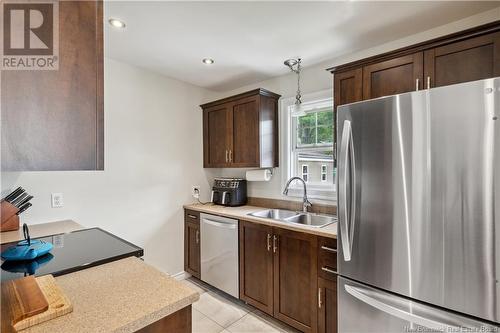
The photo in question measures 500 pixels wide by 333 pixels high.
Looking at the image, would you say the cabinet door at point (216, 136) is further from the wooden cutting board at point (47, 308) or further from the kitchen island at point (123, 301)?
the wooden cutting board at point (47, 308)

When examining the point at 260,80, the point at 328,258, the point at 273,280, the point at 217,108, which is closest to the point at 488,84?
the point at 328,258

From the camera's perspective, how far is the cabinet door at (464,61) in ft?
4.51

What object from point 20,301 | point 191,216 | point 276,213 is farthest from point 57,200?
point 276,213

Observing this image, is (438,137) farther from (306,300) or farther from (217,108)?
(217,108)

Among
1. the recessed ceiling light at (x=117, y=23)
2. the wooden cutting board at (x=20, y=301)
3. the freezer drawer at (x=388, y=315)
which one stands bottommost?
the freezer drawer at (x=388, y=315)

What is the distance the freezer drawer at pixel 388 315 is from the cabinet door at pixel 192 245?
1.74 meters

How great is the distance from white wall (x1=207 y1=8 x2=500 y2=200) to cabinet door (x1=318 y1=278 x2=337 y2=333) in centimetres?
113

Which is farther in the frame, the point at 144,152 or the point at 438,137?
the point at 144,152

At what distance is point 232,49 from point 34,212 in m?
2.17

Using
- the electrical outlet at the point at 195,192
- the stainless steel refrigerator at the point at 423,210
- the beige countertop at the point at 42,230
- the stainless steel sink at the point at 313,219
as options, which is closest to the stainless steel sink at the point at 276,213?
the stainless steel sink at the point at 313,219

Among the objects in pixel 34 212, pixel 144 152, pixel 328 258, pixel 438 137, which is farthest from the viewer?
pixel 144 152

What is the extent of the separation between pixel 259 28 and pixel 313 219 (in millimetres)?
1736

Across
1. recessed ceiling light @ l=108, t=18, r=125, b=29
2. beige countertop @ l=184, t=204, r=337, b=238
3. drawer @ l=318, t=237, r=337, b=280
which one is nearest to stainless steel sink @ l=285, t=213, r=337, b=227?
beige countertop @ l=184, t=204, r=337, b=238

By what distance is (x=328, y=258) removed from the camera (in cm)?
180
